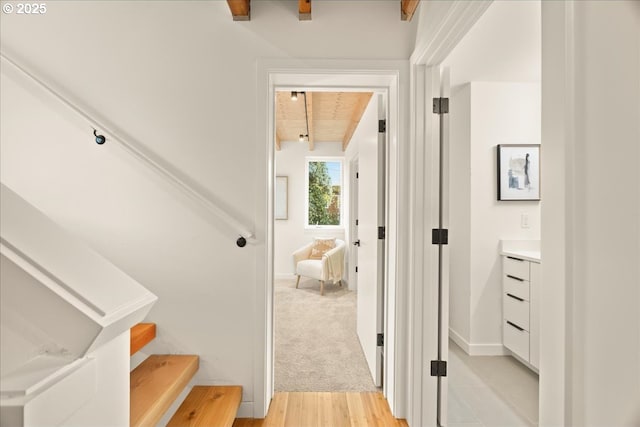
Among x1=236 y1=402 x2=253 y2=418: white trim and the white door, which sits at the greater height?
the white door

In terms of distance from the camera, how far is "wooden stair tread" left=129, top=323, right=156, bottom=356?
1.77 meters

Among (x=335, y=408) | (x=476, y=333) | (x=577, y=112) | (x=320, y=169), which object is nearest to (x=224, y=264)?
(x=335, y=408)

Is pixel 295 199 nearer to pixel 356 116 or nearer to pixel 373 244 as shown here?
pixel 356 116

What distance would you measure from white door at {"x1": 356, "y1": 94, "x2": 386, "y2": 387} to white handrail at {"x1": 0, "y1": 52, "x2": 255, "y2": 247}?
951mm

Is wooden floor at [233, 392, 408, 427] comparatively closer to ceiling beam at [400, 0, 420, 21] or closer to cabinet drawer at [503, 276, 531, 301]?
cabinet drawer at [503, 276, 531, 301]

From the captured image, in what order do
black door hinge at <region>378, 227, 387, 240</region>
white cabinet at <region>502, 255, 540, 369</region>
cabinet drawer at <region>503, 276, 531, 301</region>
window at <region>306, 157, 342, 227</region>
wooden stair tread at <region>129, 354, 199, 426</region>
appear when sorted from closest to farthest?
wooden stair tread at <region>129, 354, 199, 426</region> < black door hinge at <region>378, 227, 387, 240</region> < white cabinet at <region>502, 255, 540, 369</region> < cabinet drawer at <region>503, 276, 531, 301</region> < window at <region>306, 157, 342, 227</region>

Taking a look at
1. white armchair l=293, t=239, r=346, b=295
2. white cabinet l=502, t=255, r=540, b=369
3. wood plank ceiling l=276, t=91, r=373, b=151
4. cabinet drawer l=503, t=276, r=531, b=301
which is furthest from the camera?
white armchair l=293, t=239, r=346, b=295

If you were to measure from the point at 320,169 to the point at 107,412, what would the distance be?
5954 mm

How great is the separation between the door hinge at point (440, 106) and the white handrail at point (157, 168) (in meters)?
1.28

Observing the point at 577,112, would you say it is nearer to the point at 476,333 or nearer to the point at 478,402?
the point at 478,402

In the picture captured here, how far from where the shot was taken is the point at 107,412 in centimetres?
61

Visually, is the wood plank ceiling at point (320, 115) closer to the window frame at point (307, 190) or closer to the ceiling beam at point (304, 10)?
the window frame at point (307, 190)

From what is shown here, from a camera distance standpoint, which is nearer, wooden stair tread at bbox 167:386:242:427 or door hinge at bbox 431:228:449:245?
wooden stair tread at bbox 167:386:242:427

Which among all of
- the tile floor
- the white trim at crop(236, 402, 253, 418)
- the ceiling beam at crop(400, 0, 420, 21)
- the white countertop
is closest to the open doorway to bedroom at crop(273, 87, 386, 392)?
the white trim at crop(236, 402, 253, 418)
